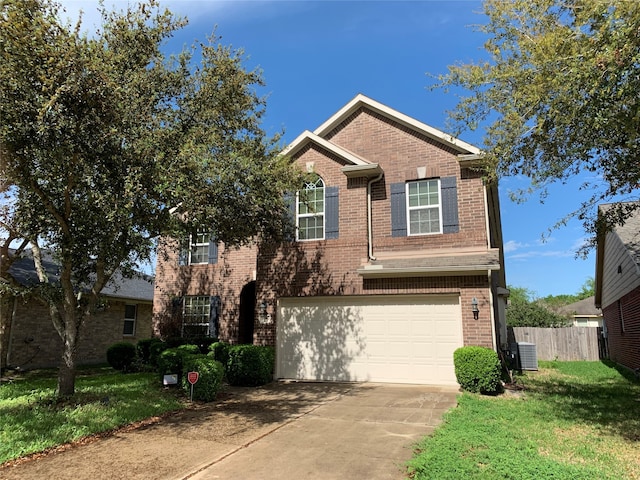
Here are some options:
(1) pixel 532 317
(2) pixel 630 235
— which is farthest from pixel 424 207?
(1) pixel 532 317

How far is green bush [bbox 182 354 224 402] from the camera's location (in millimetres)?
9609

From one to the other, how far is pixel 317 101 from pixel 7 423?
1251 cm

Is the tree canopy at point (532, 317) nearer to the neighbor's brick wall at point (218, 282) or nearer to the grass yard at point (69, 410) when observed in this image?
the neighbor's brick wall at point (218, 282)

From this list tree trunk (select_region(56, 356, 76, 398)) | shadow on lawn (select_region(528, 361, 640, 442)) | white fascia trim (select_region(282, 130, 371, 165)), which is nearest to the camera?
shadow on lawn (select_region(528, 361, 640, 442))

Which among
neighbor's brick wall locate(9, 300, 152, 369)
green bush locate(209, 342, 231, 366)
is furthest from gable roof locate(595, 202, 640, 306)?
neighbor's brick wall locate(9, 300, 152, 369)

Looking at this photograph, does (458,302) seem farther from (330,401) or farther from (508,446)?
(508,446)

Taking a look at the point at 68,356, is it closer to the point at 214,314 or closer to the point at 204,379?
the point at 204,379

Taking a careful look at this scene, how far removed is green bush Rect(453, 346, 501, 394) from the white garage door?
0.92 meters

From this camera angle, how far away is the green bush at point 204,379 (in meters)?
9.61

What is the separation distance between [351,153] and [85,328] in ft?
32.6

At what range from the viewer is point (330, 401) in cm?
974

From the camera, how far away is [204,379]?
962cm

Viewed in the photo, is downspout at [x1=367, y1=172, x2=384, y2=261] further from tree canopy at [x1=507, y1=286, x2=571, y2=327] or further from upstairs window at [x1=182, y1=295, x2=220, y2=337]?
tree canopy at [x1=507, y1=286, x2=571, y2=327]

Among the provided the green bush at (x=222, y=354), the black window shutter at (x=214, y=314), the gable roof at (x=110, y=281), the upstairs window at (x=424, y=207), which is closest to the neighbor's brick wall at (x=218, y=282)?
the black window shutter at (x=214, y=314)
